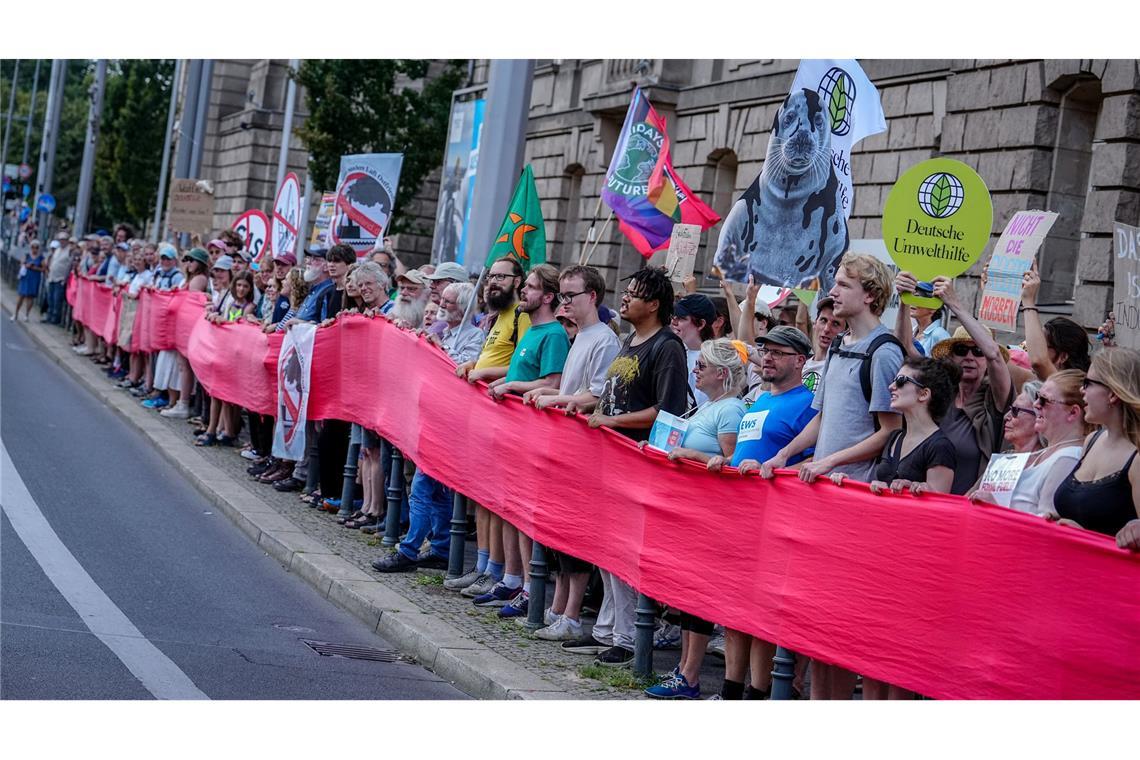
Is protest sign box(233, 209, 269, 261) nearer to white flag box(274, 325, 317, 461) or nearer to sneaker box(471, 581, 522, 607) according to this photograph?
white flag box(274, 325, 317, 461)

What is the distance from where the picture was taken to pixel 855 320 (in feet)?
21.5

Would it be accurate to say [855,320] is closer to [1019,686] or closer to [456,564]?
[1019,686]

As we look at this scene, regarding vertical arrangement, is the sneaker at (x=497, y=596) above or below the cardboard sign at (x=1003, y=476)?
below

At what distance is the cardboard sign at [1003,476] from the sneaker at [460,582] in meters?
4.46

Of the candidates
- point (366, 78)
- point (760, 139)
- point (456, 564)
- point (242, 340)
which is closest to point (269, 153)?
point (366, 78)

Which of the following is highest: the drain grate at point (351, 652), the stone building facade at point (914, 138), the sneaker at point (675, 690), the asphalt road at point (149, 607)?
the stone building facade at point (914, 138)

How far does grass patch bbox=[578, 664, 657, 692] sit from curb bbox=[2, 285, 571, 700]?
28 centimetres

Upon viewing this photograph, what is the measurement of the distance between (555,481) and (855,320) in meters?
2.32

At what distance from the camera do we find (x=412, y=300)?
11484 mm

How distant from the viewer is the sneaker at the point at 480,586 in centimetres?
923

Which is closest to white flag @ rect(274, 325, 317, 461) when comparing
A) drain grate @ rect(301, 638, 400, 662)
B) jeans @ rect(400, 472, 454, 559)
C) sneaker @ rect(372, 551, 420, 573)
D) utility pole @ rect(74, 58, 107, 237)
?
jeans @ rect(400, 472, 454, 559)

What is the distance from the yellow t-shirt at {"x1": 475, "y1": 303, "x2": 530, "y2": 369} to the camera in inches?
374

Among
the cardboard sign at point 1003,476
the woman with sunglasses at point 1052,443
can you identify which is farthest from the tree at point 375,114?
the cardboard sign at point 1003,476

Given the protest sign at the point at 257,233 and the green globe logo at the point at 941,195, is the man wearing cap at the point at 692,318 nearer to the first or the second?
the green globe logo at the point at 941,195
